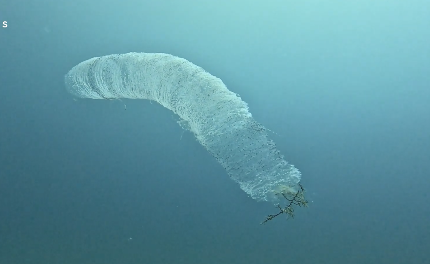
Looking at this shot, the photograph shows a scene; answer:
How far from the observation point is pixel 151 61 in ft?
7.39

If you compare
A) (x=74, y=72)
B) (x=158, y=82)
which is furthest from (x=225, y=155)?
(x=74, y=72)

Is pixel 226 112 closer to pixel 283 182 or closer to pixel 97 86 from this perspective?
pixel 283 182

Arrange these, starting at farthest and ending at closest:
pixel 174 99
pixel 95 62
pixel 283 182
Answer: pixel 95 62
pixel 174 99
pixel 283 182

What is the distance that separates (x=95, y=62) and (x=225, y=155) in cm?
109

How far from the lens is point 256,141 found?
6.19 ft

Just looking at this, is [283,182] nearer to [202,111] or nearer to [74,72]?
[202,111]

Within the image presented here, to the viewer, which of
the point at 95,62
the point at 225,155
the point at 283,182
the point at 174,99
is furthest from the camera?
the point at 95,62

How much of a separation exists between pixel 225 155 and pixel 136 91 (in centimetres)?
77

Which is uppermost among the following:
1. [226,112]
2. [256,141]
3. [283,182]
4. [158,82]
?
[158,82]

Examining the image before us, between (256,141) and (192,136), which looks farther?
(192,136)

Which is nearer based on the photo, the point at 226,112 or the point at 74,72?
the point at 226,112

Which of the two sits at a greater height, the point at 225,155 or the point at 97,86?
the point at 97,86

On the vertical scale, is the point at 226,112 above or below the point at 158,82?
below

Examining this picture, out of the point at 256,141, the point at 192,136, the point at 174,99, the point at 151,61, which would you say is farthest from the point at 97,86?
the point at 256,141
